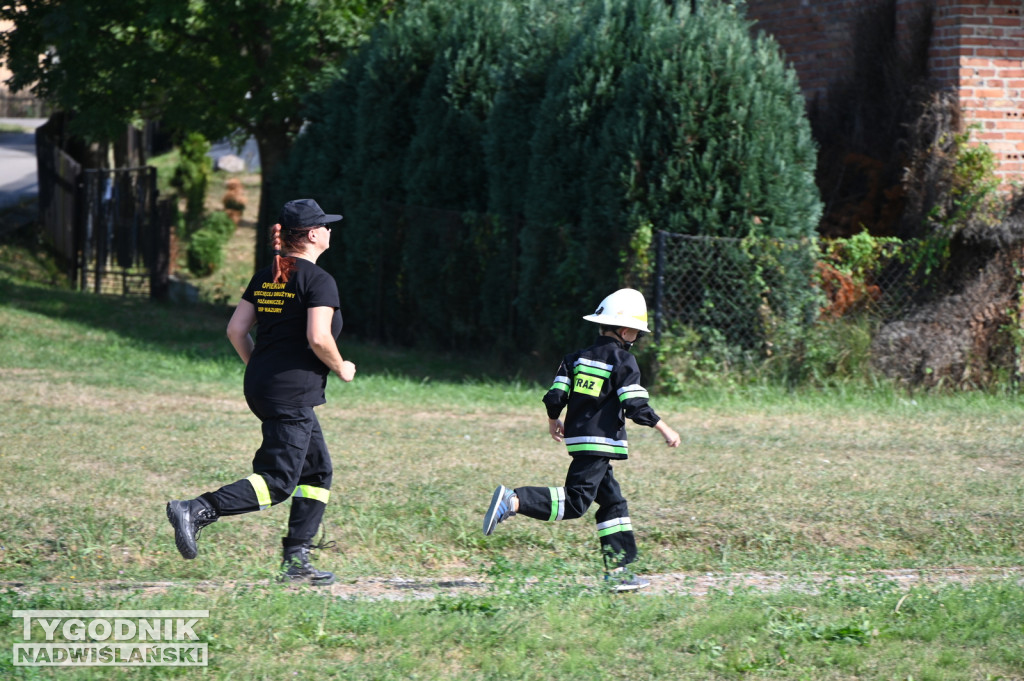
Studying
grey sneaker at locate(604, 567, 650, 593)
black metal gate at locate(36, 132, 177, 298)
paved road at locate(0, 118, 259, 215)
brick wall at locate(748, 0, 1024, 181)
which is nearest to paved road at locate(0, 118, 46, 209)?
paved road at locate(0, 118, 259, 215)

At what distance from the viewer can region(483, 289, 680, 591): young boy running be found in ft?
17.1

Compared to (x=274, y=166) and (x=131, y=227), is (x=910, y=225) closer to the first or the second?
(x=274, y=166)

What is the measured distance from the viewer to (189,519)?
486cm

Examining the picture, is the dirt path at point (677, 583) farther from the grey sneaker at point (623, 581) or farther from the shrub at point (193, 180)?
the shrub at point (193, 180)

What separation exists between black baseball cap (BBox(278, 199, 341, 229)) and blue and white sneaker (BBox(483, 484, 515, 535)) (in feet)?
4.82

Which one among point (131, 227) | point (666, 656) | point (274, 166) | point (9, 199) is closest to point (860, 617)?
point (666, 656)

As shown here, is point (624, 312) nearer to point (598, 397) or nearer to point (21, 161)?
point (598, 397)

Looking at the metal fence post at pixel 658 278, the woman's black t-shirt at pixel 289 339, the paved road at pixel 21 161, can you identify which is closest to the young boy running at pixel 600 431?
the woman's black t-shirt at pixel 289 339

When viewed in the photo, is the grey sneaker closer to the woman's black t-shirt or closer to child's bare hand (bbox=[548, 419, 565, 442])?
child's bare hand (bbox=[548, 419, 565, 442])

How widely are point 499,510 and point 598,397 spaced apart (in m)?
0.70

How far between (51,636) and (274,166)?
13887 millimetres

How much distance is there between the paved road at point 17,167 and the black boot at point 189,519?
69.6 ft

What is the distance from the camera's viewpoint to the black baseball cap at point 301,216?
16.5 feet

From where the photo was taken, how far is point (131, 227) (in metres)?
18.8
